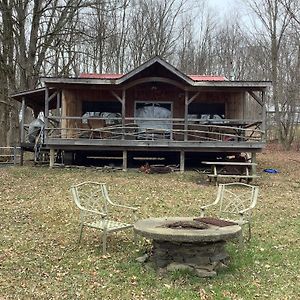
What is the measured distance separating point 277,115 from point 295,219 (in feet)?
83.5

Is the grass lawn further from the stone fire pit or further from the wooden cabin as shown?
the wooden cabin

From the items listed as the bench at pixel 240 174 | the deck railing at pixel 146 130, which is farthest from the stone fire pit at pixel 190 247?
the deck railing at pixel 146 130

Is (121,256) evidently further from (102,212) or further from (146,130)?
(146,130)

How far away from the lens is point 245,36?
39312 mm

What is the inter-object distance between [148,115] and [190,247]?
45.0 ft

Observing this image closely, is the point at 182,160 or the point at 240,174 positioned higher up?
the point at 182,160

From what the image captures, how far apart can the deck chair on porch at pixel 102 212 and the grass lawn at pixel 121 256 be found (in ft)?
0.95

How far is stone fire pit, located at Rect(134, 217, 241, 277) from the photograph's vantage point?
570 centimetres

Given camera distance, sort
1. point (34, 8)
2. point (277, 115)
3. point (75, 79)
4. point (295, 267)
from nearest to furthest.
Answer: point (295, 267), point (75, 79), point (34, 8), point (277, 115)

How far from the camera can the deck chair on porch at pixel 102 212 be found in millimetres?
6906

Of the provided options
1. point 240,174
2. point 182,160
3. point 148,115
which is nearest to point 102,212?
point 240,174

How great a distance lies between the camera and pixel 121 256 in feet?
21.8

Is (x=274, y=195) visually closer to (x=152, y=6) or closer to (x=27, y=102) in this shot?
(x=27, y=102)

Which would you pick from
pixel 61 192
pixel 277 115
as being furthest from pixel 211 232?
pixel 277 115
